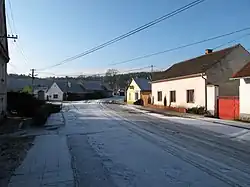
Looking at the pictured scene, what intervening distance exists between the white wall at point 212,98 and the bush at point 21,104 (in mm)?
13373

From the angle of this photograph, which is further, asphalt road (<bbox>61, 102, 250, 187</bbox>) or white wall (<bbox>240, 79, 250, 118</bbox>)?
white wall (<bbox>240, 79, 250, 118</bbox>)

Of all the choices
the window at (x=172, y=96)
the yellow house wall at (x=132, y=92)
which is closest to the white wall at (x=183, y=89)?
the window at (x=172, y=96)

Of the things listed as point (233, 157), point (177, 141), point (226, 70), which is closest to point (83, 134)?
point (177, 141)

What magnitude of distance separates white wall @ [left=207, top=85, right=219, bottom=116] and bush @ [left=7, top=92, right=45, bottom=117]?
1337 centimetres

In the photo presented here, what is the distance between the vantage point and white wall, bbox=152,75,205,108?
28.8m

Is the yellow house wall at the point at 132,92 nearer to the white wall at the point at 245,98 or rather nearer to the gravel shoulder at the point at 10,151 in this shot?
the white wall at the point at 245,98

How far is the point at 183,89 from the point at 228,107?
9290mm

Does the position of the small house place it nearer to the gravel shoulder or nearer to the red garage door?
the red garage door

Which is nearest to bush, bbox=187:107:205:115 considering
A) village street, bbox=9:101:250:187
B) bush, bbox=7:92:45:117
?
bush, bbox=7:92:45:117

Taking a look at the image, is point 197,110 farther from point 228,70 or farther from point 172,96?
point 172,96

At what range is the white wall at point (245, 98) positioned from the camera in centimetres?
2141

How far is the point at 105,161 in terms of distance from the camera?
875cm

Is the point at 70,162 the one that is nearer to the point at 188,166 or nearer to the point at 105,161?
the point at 105,161

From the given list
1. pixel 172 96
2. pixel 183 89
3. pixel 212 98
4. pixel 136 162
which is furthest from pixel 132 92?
pixel 136 162
